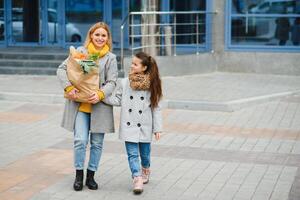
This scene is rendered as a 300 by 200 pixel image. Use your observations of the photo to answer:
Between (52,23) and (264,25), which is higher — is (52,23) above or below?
above

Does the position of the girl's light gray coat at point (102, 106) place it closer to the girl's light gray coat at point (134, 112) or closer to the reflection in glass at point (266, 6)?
the girl's light gray coat at point (134, 112)

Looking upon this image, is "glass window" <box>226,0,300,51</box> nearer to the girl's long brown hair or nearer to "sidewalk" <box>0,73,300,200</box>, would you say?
"sidewalk" <box>0,73,300,200</box>

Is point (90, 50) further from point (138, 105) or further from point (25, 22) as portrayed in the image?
point (25, 22)

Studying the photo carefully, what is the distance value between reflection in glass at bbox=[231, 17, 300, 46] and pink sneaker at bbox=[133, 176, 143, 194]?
11414 mm

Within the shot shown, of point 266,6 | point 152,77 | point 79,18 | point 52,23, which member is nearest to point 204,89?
point 266,6

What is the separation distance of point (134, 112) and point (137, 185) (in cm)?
78

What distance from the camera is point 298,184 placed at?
7.48 metres

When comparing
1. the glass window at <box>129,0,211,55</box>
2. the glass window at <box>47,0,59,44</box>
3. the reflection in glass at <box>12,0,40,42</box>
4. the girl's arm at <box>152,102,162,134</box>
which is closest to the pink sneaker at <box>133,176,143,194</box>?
the girl's arm at <box>152,102,162,134</box>

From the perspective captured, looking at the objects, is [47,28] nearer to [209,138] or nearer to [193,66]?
[193,66]

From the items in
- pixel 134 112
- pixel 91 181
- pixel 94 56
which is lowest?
pixel 91 181

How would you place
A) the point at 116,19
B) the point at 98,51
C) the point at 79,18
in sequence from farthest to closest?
the point at 79,18 → the point at 116,19 → the point at 98,51

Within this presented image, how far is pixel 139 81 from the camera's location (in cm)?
693

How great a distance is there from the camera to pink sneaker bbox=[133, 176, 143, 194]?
702 cm

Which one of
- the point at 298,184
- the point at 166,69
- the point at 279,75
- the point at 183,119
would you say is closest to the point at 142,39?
the point at 166,69
